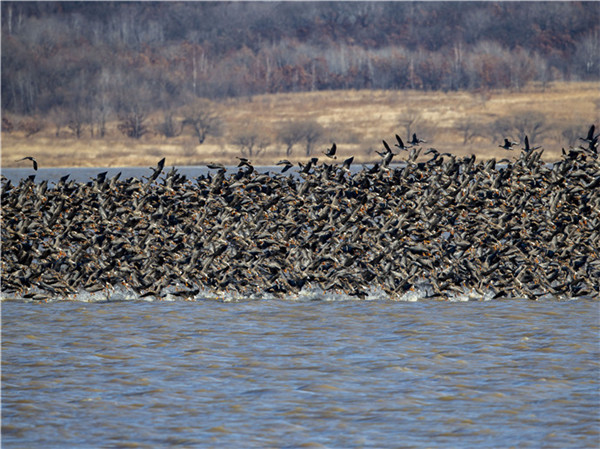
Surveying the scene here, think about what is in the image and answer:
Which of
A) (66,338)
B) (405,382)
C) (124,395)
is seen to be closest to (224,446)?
(124,395)

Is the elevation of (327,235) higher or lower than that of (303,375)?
higher

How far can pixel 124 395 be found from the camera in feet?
30.5

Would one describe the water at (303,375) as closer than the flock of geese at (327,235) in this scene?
Yes

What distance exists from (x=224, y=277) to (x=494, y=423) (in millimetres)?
7143

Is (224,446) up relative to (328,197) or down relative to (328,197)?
down

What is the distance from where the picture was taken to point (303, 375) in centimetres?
1002

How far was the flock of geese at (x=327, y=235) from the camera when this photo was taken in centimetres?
1474

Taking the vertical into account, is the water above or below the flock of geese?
below

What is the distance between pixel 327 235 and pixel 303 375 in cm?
508

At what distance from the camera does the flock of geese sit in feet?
48.4

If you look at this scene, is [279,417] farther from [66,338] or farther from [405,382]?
[66,338]

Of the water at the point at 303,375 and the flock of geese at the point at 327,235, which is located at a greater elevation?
the flock of geese at the point at 327,235

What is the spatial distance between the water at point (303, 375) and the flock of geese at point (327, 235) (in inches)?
25.3

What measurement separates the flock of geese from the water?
2.11ft
